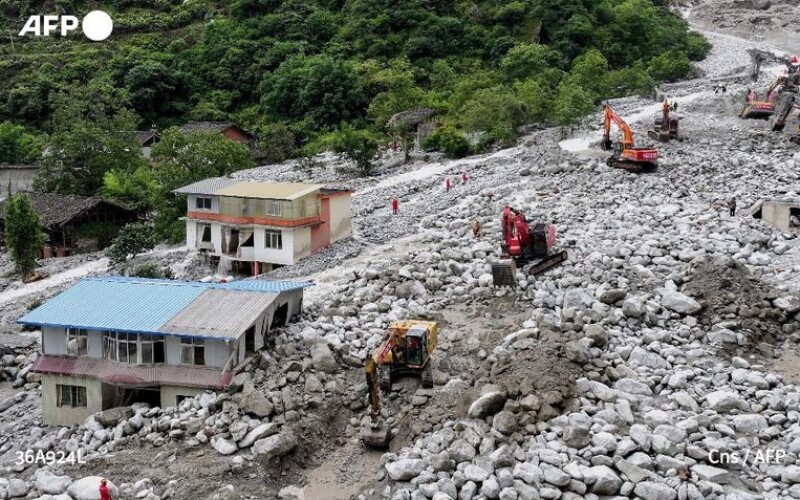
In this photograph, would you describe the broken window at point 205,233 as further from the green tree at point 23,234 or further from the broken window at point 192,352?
the broken window at point 192,352

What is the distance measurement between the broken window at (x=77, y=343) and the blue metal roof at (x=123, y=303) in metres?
0.33

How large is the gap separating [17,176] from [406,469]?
151 feet

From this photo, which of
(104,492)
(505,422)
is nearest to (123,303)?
(104,492)

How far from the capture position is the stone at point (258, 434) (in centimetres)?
1673

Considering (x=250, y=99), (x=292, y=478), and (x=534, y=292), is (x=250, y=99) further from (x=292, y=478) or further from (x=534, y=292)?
(x=292, y=478)

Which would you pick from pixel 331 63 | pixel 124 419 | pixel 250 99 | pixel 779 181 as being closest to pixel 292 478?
pixel 124 419

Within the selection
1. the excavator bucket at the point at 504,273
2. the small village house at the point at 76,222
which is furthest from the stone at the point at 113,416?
the small village house at the point at 76,222

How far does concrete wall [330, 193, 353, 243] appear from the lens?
106ft

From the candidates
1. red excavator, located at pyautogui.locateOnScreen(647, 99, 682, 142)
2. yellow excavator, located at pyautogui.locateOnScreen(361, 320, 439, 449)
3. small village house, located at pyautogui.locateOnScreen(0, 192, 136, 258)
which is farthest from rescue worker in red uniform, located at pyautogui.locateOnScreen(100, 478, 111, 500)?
red excavator, located at pyautogui.locateOnScreen(647, 99, 682, 142)

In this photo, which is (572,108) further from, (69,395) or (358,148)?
(69,395)

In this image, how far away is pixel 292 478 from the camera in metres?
16.2

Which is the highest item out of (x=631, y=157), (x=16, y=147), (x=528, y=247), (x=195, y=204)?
(x=631, y=157)

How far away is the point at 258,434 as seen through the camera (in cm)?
1680

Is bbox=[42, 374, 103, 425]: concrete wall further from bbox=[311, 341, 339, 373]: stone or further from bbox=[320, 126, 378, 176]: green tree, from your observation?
bbox=[320, 126, 378, 176]: green tree
